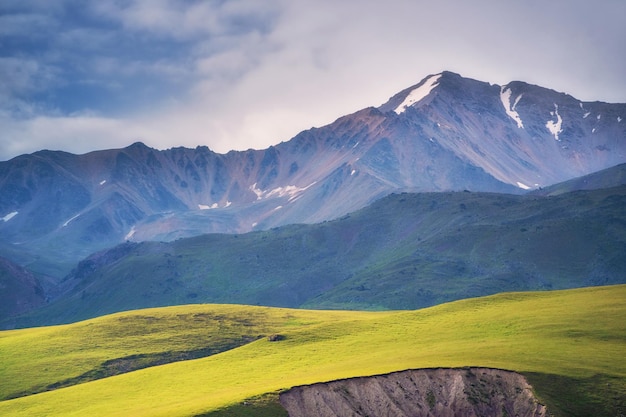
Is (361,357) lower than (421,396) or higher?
higher

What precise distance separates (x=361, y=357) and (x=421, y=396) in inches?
875

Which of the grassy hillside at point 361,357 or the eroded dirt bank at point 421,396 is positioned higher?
the grassy hillside at point 361,357

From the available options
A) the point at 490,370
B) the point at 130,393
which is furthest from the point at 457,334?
the point at 130,393

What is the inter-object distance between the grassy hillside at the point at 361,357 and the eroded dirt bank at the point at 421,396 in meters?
2.29

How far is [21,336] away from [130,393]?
272 feet

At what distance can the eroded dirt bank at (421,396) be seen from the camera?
90.0 meters

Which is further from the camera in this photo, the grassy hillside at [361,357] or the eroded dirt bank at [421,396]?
the grassy hillside at [361,357]

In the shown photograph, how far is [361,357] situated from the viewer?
114688mm

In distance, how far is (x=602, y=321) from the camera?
11538 cm

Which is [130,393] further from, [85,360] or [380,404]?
[85,360]

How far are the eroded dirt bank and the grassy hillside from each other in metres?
2.29

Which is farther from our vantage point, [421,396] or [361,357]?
[361,357]

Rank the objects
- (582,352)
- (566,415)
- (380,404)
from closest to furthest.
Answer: (566,415), (380,404), (582,352)

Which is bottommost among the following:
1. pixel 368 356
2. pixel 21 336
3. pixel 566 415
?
pixel 566 415
